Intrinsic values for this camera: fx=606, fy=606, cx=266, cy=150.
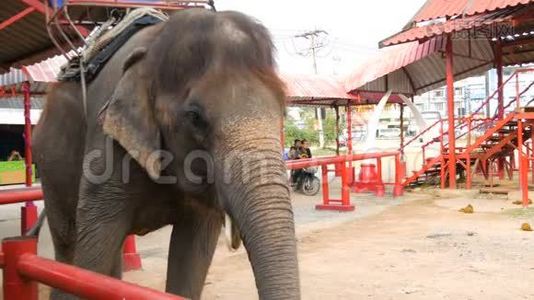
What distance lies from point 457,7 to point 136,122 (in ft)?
43.0

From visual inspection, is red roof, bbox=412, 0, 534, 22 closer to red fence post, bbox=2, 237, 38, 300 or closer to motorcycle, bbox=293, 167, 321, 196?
motorcycle, bbox=293, 167, 321, 196

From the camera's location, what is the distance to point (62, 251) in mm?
3955

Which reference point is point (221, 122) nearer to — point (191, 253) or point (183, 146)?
point (183, 146)

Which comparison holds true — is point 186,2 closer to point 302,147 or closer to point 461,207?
point 461,207

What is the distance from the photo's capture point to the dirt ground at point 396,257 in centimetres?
566

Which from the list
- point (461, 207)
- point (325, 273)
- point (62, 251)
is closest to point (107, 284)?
point (62, 251)

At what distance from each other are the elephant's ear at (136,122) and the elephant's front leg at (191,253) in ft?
2.85

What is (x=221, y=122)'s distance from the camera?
236cm

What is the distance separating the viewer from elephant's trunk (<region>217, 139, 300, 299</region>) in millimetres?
2058

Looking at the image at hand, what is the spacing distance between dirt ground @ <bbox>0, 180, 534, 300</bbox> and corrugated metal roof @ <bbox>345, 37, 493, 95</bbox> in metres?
6.53

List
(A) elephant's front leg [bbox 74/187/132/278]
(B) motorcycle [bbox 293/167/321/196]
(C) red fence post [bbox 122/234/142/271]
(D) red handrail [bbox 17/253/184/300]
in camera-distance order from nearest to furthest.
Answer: (D) red handrail [bbox 17/253/184/300] < (A) elephant's front leg [bbox 74/187/132/278] < (C) red fence post [bbox 122/234/142/271] < (B) motorcycle [bbox 293/167/321/196]

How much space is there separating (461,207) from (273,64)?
33.3ft

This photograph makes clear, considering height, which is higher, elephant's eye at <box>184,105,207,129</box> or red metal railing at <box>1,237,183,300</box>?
elephant's eye at <box>184,105,207,129</box>

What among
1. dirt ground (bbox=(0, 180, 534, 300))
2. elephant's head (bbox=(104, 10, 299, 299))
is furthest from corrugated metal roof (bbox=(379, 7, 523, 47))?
elephant's head (bbox=(104, 10, 299, 299))
